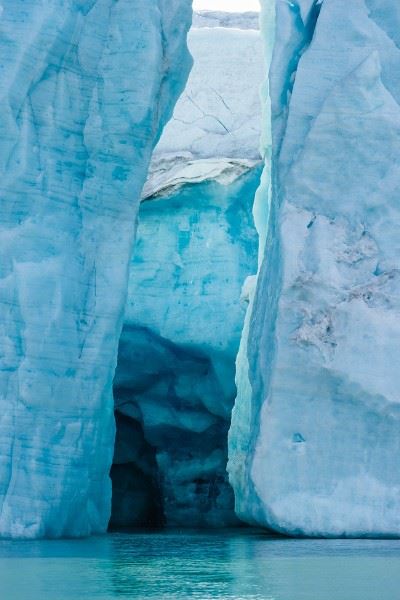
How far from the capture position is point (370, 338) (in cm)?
874

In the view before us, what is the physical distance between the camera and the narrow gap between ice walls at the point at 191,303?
12969 mm

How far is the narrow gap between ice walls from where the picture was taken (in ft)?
42.5

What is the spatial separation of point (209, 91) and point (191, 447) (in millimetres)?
4241

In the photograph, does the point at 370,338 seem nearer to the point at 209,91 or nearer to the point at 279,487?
the point at 279,487

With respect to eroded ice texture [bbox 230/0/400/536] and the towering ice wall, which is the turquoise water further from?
the towering ice wall

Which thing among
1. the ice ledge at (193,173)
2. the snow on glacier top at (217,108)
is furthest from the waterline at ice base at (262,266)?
the snow on glacier top at (217,108)

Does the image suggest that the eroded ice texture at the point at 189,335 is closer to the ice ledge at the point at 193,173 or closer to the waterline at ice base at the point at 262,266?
the ice ledge at the point at 193,173

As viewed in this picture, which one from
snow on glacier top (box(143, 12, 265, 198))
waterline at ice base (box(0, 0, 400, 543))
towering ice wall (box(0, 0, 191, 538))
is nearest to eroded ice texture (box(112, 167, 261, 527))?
snow on glacier top (box(143, 12, 265, 198))

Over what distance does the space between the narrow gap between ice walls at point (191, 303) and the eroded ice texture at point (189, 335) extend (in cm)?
1

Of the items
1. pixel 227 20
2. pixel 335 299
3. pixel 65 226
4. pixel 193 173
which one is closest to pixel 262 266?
pixel 335 299

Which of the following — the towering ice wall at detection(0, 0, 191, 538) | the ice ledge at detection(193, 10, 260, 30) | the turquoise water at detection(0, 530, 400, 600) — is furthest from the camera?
the ice ledge at detection(193, 10, 260, 30)

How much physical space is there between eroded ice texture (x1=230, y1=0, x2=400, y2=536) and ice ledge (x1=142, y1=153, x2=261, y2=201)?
3.21 metres

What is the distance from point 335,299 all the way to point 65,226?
2.07 metres

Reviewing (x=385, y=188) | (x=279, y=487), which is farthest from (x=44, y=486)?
(x=385, y=188)
